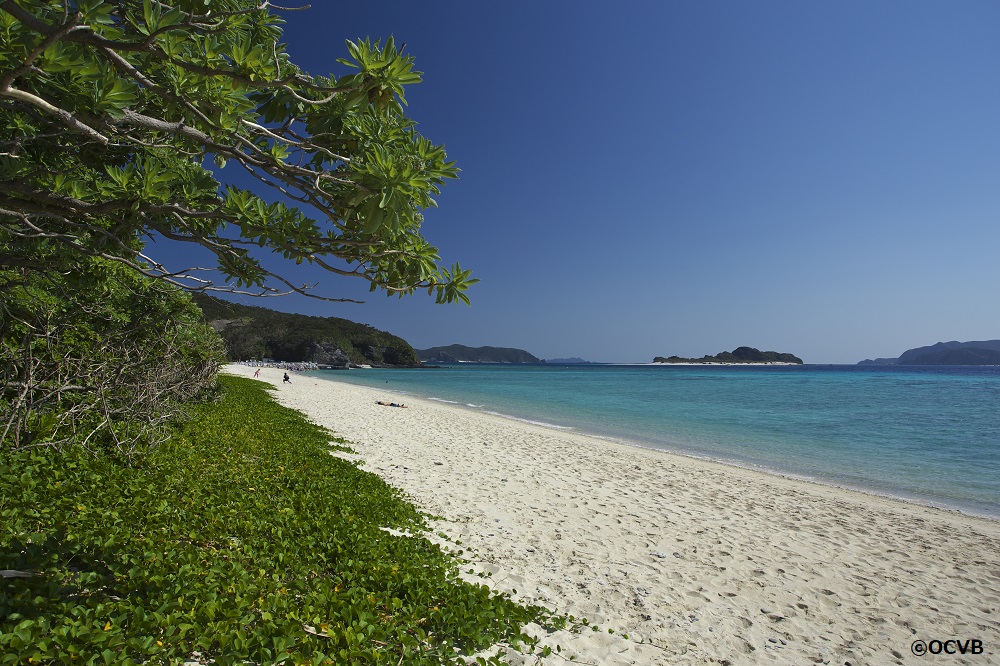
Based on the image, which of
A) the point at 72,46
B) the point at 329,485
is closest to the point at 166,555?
the point at 329,485

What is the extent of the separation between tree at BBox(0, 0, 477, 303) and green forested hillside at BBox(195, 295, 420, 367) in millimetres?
95258

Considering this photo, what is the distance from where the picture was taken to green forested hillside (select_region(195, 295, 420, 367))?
101812 millimetres

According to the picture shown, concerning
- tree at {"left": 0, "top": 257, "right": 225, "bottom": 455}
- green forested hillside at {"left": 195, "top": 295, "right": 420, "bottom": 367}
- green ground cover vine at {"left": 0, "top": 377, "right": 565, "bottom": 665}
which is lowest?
green ground cover vine at {"left": 0, "top": 377, "right": 565, "bottom": 665}

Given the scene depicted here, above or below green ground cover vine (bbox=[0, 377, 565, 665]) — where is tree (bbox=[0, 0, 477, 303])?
above

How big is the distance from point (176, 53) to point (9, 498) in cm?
476

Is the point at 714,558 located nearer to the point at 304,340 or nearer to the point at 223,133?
the point at 223,133

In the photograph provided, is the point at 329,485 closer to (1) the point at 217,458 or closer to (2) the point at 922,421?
(1) the point at 217,458

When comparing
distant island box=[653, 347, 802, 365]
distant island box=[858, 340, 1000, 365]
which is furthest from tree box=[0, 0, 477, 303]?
distant island box=[858, 340, 1000, 365]

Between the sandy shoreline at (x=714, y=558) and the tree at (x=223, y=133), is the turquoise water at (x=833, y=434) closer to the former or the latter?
the sandy shoreline at (x=714, y=558)

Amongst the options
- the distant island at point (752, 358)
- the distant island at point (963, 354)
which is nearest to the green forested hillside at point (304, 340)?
the distant island at point (752, 358)

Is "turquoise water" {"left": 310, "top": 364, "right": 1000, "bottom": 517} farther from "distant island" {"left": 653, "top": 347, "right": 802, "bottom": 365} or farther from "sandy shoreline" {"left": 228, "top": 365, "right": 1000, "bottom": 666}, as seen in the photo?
"distant island" {"left": 653, "top": 347, "right": 802, "bottom": 365}

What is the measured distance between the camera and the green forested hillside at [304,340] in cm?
10181

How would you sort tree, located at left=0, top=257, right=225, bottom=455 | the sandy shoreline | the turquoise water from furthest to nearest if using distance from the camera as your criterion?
the turquoise water, tree, located at left=0, top=257, right=225, bottom=455, the sandy shoreline

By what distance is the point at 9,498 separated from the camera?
4383mm
